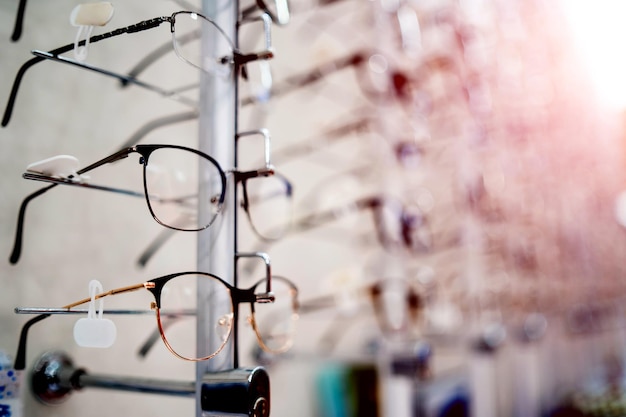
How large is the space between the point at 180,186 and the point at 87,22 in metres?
0.22

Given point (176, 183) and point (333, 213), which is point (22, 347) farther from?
point (333, 213)

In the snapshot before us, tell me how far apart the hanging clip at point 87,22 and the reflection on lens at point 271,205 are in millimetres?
265

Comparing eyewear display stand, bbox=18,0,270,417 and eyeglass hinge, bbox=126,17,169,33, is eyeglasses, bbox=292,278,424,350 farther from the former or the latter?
eyeglass hinge, bbox=126,17,169,33

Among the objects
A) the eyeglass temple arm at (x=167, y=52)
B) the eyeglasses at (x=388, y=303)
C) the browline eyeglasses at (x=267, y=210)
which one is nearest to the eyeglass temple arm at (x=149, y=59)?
the eyeglass temple arm at (x=167, y=52)

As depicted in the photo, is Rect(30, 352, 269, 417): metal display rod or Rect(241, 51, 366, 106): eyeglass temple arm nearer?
Rect(30, 352, 269, 417): metal display rod

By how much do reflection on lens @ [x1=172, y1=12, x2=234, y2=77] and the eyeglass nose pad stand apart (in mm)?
285

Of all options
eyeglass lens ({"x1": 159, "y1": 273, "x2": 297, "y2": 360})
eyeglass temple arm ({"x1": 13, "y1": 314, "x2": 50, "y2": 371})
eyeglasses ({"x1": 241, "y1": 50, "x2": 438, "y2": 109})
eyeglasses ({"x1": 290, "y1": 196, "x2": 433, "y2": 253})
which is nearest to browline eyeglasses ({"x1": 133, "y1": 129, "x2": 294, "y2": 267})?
eyeglass lens ({"x1": 159, "y1": 273, "x2": 297, "y2": 360})

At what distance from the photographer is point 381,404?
59.9 inches

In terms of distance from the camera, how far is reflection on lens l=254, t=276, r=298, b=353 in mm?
807

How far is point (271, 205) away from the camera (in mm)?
961

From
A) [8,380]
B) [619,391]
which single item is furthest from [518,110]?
[8,380]

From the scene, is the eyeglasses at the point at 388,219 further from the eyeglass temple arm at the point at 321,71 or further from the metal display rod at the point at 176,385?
the metal display rod at the point at 176,385

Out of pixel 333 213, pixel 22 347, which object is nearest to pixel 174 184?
pixel 22 347

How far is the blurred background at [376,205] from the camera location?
784mm
